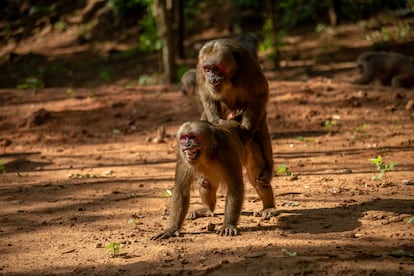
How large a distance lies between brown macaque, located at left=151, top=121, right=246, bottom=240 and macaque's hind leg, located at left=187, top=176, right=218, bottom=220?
21 centimetres

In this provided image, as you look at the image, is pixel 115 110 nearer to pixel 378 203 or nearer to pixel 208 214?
pixel 208 214

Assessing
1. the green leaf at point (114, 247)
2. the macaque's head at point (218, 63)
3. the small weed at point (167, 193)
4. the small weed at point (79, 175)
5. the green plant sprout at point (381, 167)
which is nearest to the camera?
the green leaf at point (114, 247)

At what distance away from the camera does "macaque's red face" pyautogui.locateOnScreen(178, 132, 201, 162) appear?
6516mm

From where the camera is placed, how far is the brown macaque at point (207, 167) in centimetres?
659

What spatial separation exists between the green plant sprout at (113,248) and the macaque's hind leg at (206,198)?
130cm

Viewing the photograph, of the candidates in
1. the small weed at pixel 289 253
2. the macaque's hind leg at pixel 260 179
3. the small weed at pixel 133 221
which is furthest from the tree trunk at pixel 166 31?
the small weed at pixel 289 253

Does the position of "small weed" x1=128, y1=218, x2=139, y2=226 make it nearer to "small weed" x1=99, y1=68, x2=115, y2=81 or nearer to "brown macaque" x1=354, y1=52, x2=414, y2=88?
"brown macaque" x1=354, y1=52, x2=414, y2=88

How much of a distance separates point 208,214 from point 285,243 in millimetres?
1737

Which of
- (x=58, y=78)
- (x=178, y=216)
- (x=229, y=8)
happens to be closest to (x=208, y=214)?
(x=178, y=216)

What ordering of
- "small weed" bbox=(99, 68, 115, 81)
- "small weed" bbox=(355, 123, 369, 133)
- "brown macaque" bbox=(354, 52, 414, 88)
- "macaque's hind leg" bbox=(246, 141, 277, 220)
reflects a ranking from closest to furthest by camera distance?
"macaque's hind leg" bbox=(246, 141, 277, 220) → "small weed" bbox=(355, 123, 369, 133) → "brown macaque" bbox=(354, 52, 414, 88) → "small weed" bbox=(99, 68, 115, 81)

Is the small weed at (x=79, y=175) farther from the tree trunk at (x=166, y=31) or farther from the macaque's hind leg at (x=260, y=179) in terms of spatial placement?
the tree trunk at (x=166, y=31)

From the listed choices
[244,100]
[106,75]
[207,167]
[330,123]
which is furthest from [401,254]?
[106,75]

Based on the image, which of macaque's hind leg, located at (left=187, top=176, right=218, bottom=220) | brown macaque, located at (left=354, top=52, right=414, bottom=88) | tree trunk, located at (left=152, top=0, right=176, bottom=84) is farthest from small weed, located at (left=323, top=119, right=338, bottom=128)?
macaque's hind leg, located at (left=187, top=176, right=218, bottom=220)

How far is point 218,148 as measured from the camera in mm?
6746
